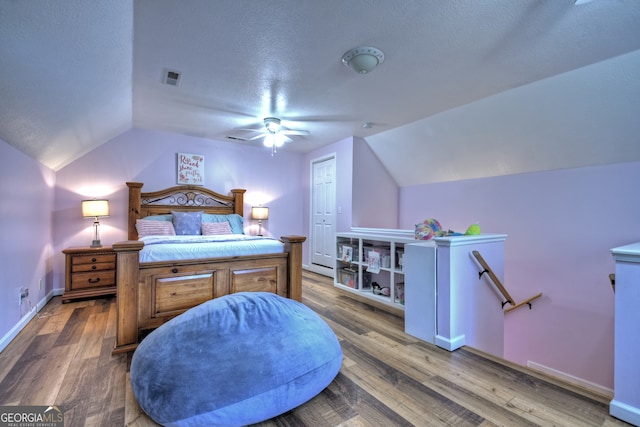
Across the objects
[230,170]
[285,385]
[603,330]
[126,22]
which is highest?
[126,22]

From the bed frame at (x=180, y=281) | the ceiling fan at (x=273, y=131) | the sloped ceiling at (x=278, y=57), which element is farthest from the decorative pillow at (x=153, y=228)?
the ceiling fan at (x=273, y=131)

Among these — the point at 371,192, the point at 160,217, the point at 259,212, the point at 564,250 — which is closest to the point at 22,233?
the point at 160,217

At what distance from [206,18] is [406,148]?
10.5 feet

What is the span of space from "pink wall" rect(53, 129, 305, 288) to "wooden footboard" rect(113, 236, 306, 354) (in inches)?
86.1

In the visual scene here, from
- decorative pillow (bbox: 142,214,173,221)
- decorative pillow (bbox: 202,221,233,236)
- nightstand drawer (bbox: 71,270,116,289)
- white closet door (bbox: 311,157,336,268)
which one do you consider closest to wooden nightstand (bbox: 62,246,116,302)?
nightstand drawer (bbox: 71,270,116,289)

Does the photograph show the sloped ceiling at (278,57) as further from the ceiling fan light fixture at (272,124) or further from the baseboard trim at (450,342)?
the baseboard trim at (450,342)

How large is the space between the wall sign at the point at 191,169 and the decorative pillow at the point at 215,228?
0.90m

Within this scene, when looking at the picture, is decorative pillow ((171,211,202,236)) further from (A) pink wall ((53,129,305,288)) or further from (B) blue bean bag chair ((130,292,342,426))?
(B) blue bean bag chair ((130,292,342,426))

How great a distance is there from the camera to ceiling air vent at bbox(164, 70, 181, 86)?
248cm

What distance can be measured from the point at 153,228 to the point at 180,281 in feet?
5.35

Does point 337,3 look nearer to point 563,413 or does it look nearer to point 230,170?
point 563,413

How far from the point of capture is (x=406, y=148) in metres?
4.23

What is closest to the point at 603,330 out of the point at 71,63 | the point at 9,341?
the point at 71,63

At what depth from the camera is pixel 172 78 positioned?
2.57 meters
